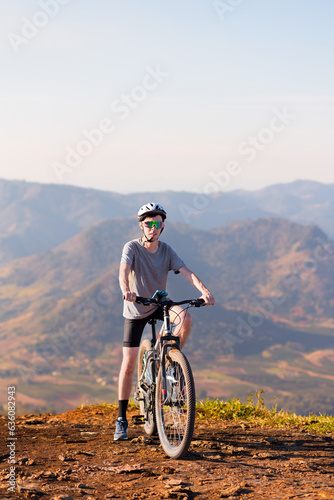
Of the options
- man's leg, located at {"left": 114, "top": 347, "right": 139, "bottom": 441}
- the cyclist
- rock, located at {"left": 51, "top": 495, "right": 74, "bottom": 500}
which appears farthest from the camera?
man's leg, located at {"left": 114, "top": 347, "right": 139, "bottom": 441}

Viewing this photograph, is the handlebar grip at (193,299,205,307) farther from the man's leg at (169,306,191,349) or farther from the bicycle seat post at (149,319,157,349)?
the bicycle seat post at (149,319,157,349)

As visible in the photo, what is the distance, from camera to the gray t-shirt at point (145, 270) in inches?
225

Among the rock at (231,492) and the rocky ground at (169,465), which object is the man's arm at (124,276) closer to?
the rocky ground at (169,465)

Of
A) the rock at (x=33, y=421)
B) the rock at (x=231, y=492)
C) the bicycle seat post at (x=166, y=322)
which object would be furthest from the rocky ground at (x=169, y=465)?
the bicycle seat post at (x=166, y=322)

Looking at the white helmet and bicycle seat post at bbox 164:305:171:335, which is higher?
the white helmet

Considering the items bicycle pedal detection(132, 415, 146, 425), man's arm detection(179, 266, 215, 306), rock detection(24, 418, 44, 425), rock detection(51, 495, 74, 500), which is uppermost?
man's arm detection(179, 266, 215, 306)


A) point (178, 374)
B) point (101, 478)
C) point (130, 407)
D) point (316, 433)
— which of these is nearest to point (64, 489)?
point (101, 478)

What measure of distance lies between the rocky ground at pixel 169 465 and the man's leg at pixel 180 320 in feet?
3.76

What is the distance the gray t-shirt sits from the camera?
571 centimetres

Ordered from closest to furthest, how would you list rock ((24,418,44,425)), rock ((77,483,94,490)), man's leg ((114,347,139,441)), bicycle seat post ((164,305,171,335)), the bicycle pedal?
1. rock ((77,483,94,490))
2. bicycle seat post ((164,305,171,335))
3. man's leg ((114,347,139,441))
4. the bicycle pedal
5. rock ((24,418,44,425))

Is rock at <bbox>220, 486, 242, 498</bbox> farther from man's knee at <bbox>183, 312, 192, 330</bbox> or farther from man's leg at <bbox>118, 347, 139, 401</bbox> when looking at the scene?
man's leg at <bbox>118, 347, 139, 401</bbox>

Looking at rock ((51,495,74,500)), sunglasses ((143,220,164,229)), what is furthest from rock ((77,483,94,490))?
sunglasses ((143,220,164,229))

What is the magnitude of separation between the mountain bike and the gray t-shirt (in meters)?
0.24

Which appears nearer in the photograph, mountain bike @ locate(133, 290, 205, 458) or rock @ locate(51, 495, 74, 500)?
rock @ locate(51, 495, 74, 500)
